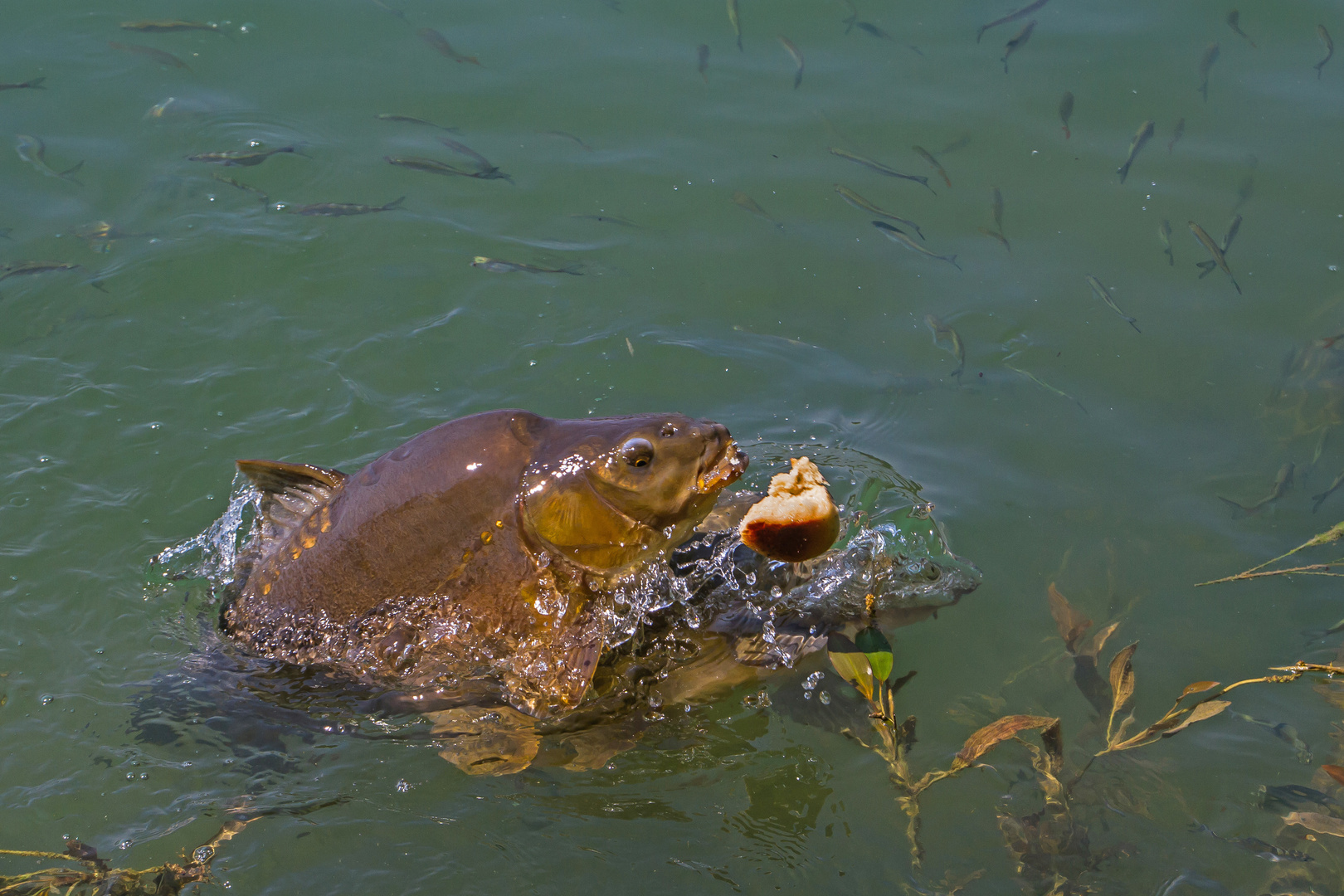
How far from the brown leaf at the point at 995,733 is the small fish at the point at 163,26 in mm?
6796

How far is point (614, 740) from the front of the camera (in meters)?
3.58

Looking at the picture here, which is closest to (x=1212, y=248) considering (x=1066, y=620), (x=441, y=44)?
(x=1066, y=620)

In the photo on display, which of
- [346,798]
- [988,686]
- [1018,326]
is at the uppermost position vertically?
[1018,326]

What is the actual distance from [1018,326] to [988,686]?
2186mm

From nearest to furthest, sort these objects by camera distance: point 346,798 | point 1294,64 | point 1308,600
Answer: point 346,798 → point 1308,600 → point 1294,64

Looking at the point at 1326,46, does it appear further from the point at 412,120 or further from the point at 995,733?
the point at 412,120

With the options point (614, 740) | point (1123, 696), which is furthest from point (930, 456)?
point (614, 740)

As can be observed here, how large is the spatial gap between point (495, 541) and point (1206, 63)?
566 cm

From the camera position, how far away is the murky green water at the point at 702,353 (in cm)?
337

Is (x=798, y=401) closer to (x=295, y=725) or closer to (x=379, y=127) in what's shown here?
(x=295, y=725)

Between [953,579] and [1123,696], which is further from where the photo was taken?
[953,579]

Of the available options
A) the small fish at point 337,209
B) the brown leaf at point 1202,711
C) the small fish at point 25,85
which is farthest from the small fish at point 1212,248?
the small fish at point 25,85

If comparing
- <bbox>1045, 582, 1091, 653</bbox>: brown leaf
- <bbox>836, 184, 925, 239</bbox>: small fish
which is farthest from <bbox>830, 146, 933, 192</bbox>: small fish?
<bbox>1045, 582, 1091, 653</bbox>: brown leaf

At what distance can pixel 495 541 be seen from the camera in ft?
10.8
